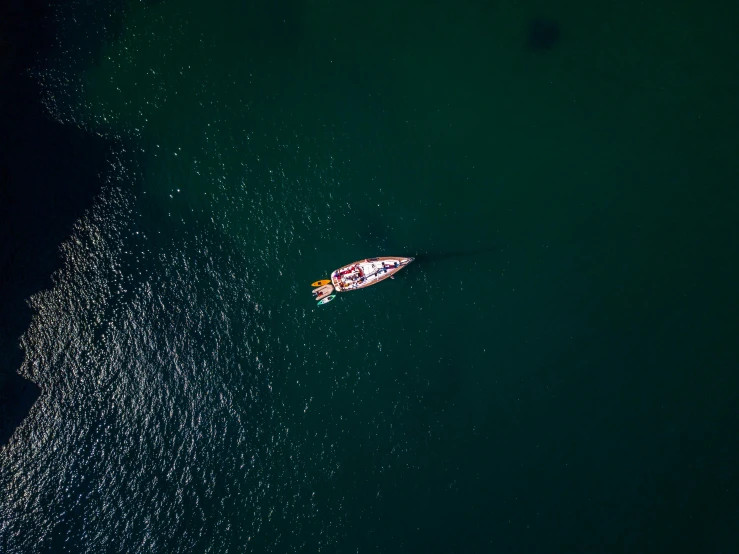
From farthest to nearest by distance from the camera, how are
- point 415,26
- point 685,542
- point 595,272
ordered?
1. point 415,26
2. point 595,272
3. point 685,542

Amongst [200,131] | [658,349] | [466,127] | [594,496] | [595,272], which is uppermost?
[200,131]

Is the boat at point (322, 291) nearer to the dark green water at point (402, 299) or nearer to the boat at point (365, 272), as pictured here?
the boat at point (365, 272)

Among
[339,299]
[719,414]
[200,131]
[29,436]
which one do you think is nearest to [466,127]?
[339,299]

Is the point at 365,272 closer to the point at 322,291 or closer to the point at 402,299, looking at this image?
the point at 402,299

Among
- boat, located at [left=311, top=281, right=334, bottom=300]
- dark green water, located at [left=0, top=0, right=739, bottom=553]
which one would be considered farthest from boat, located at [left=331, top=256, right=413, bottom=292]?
dark green water, located at [left=0, top=0, right=739, bottom=553]

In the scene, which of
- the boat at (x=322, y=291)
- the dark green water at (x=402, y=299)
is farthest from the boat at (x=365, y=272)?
the dark green water at (x=402, y=299)

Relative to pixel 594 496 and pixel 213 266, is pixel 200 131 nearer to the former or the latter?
pixel 213 266

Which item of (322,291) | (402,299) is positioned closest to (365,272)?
(402,299)
